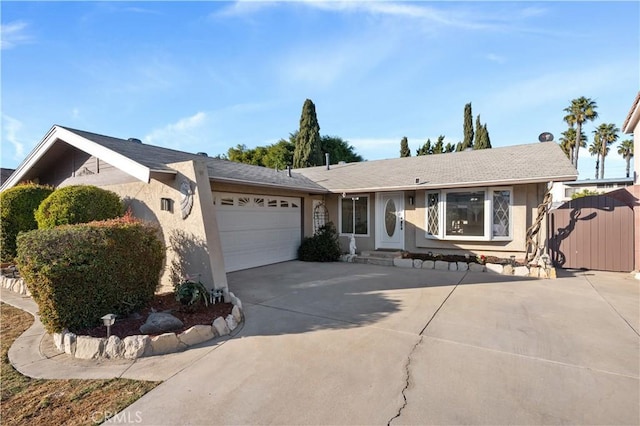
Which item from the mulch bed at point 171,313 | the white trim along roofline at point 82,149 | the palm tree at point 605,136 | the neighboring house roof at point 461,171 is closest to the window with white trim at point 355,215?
the neighboring house roof at point 461,171

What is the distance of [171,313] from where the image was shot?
517cm

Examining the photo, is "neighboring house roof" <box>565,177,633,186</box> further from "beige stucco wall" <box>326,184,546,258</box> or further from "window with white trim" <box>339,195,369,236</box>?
"window with white trim" <box>339,195,369,236</box>

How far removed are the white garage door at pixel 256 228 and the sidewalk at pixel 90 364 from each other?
478cm

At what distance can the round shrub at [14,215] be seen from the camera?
802cm

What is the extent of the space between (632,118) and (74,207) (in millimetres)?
15824

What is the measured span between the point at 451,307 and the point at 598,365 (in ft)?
7.66

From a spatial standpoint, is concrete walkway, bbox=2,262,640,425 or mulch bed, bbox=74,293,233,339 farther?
mulch bed, bbox=74,293,233,339

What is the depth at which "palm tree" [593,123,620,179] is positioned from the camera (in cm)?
3472

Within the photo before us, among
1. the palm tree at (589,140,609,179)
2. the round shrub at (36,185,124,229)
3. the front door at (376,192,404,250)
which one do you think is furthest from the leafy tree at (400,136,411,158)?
the round shrub at (36,185,124,229)

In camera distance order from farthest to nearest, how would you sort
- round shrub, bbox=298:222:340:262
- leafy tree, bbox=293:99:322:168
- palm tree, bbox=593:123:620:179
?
palm tree, bbox=593:123:620:179 < leafy tree, bbox=293:99:322:168 < round shrub, bbox=298:222:340:262

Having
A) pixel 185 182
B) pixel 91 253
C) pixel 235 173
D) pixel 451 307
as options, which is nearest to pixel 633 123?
pixel 451 307

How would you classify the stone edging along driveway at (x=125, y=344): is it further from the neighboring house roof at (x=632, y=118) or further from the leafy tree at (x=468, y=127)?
the leafy tree at (x=468, y=127)

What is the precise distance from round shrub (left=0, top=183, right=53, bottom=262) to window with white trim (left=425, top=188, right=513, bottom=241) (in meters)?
11.7

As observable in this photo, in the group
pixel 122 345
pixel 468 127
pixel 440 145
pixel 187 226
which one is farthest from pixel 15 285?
pixel 468 127
